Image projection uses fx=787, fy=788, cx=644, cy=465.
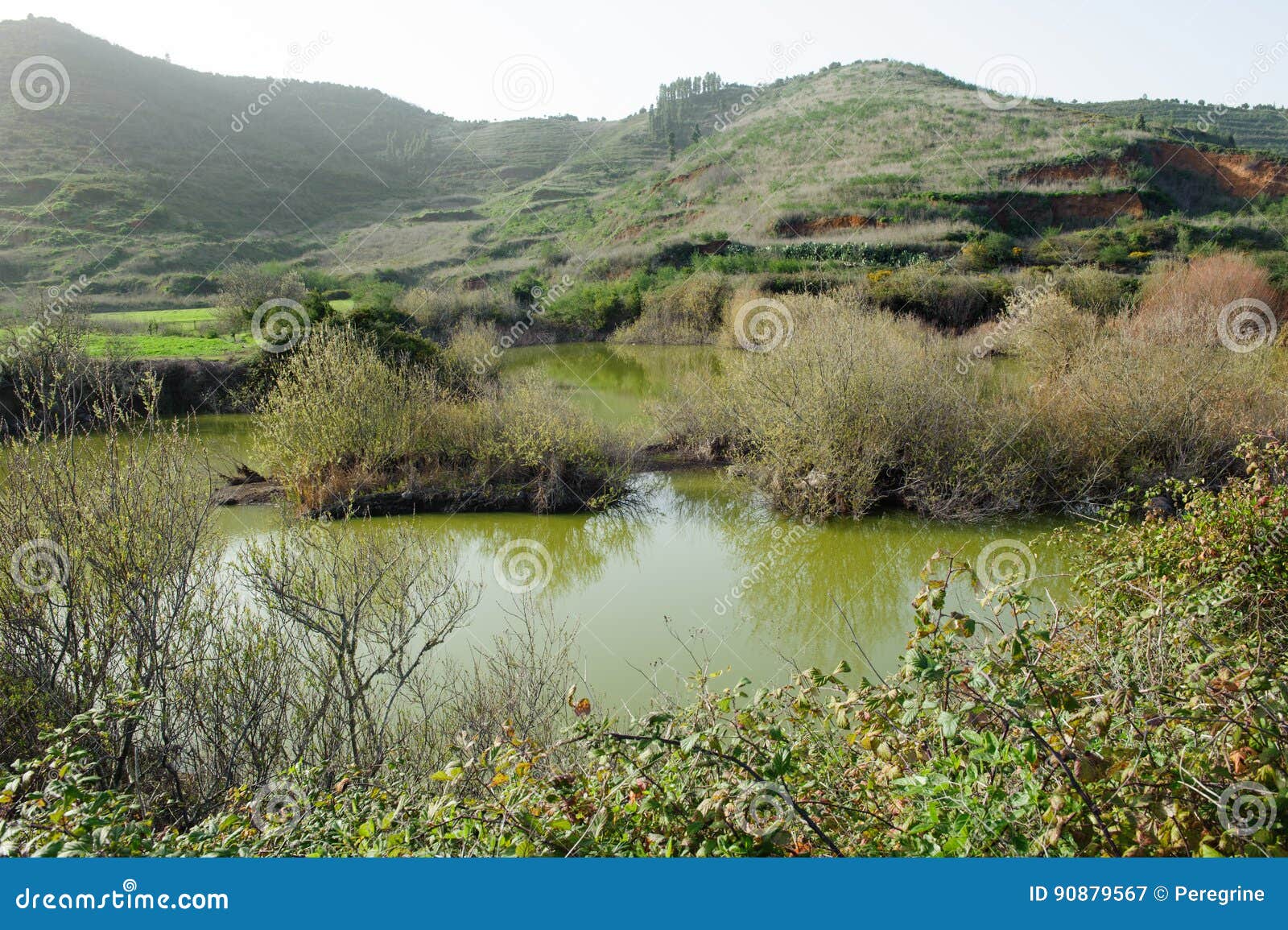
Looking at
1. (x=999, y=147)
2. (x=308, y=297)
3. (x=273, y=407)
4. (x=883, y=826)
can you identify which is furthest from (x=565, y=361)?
(x=999, y=147)

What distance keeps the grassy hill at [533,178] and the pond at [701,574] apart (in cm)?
2798

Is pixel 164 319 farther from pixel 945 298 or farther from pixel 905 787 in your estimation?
pixel 905 787

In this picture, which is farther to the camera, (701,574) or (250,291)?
(250,291)

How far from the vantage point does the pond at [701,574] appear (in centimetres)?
850

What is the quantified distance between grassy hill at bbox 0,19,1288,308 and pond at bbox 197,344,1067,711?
27984 mm

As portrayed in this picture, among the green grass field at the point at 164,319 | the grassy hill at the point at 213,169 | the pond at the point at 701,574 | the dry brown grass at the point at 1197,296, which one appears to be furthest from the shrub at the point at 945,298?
the grassy hill at the point at 213,169

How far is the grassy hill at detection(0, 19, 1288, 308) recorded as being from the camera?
143 feet

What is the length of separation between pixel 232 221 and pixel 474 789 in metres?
66.1

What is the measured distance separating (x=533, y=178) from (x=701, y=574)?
83744mm

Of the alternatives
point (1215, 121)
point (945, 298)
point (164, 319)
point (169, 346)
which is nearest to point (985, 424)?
point (945, 298)

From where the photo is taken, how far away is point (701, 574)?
37.4 ft

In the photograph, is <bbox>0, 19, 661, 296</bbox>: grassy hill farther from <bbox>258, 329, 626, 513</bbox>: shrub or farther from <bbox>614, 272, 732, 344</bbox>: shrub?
<bbox>258, 329, 626, 513</bbox>: shrub

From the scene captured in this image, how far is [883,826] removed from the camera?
2975 millimetres

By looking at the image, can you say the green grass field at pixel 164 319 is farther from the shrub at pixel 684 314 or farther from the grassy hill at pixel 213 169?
the shrub at pixel 684 314
